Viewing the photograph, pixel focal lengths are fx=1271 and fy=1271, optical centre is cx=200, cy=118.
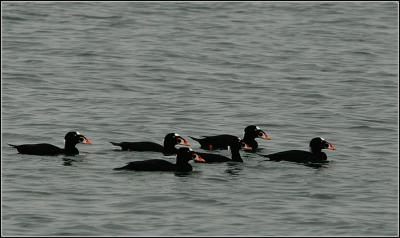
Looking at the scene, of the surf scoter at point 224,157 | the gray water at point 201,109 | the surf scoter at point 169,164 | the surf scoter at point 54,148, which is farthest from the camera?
the surf scoter at point 54,148

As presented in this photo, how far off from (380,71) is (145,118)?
14.0 m

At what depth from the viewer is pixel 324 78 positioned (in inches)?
1731

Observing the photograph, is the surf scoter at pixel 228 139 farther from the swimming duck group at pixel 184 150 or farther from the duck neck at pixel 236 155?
the duck neck at pixel 236 155

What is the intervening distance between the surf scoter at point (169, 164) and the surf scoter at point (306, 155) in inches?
79.3

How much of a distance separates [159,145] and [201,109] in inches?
289

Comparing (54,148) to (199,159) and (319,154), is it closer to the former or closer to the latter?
(199,159)

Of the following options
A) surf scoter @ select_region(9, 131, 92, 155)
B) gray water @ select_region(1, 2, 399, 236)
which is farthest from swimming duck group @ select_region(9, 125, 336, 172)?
gray water @ select_region(1, 2, 399, 236)

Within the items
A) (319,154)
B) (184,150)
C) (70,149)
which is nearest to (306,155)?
(319,154)

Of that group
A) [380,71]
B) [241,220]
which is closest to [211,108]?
[380,71]

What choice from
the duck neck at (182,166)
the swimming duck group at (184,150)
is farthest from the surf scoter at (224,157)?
the duck neck at (182,166)

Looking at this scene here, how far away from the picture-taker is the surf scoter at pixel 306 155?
28.5 meters

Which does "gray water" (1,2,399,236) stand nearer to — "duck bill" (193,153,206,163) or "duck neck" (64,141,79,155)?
"duck bill" (193,153,206,163)

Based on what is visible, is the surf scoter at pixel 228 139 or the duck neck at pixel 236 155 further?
the surf scoter at pixel 228 139

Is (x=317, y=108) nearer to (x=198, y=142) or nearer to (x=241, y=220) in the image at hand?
(x=198, y=142)
